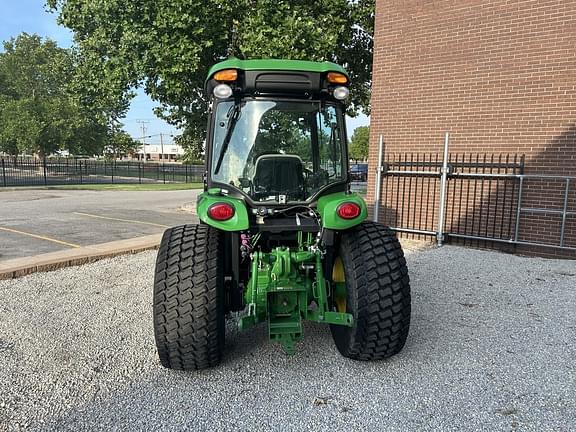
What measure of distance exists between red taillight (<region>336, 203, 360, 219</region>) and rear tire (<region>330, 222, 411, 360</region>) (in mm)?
227

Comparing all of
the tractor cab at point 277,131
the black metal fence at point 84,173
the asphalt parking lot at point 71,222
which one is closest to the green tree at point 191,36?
the asphalt parking lot at point 71,222

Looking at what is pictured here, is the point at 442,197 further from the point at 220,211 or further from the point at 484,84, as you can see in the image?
the point at 220,211

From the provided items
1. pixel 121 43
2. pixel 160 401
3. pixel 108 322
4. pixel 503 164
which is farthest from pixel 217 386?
pixel 121 43

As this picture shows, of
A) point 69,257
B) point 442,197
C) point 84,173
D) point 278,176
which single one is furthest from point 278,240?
point 84,173

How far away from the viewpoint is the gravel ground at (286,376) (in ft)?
9.29

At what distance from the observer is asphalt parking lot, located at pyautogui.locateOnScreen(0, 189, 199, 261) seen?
7973 mm

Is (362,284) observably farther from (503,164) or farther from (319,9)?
(319,9)

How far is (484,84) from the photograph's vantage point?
27.5 ft

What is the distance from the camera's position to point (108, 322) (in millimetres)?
4434

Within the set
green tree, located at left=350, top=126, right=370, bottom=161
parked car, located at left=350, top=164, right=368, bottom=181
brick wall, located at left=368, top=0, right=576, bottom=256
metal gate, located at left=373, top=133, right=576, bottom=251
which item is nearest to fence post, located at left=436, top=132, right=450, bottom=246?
metal gate, located at left=373, top=133, right=576, bottom=251

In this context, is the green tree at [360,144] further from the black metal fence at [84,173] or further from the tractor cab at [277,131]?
the tractor cab at [277,131]

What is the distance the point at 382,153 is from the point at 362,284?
6.63m

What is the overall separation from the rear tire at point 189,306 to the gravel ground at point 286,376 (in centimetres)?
21

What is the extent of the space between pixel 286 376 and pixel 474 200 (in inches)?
256
